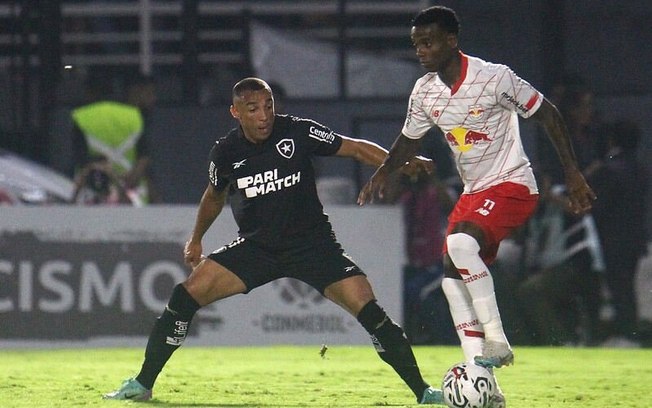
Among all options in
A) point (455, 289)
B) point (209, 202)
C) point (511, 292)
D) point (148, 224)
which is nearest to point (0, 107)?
point (148, 224)

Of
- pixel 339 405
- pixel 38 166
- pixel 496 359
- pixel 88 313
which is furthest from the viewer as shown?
pixel 38 166

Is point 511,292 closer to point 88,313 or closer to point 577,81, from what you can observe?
point 577,81

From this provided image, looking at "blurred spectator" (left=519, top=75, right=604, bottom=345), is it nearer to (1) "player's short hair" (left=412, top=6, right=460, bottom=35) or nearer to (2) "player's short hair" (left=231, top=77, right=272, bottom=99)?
(2) "player's short hair" (left=231, top=77, right=272, bottom=99)

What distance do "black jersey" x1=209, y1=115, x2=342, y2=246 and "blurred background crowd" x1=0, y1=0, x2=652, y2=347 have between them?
5.02m

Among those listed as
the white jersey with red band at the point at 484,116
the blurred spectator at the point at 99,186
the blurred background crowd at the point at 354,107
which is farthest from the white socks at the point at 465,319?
the blurred spectator at the point at 99,186

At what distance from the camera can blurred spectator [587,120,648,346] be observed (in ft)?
46.5

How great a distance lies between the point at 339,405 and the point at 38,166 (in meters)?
7.41

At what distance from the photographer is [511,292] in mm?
14102

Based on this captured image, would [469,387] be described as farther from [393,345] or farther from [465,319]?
[393,345]

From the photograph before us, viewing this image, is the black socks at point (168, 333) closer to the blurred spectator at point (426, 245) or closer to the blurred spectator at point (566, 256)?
the blurred spectator at point (426, 245)

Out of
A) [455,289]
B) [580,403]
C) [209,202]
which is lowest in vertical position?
[580,403]

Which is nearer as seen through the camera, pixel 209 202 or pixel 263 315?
pixel 209 202

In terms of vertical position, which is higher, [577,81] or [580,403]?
[577,81]

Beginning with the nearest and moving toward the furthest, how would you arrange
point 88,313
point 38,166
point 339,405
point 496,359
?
point 496,359 < point 339,405 < point 88,313 < point 38,166
